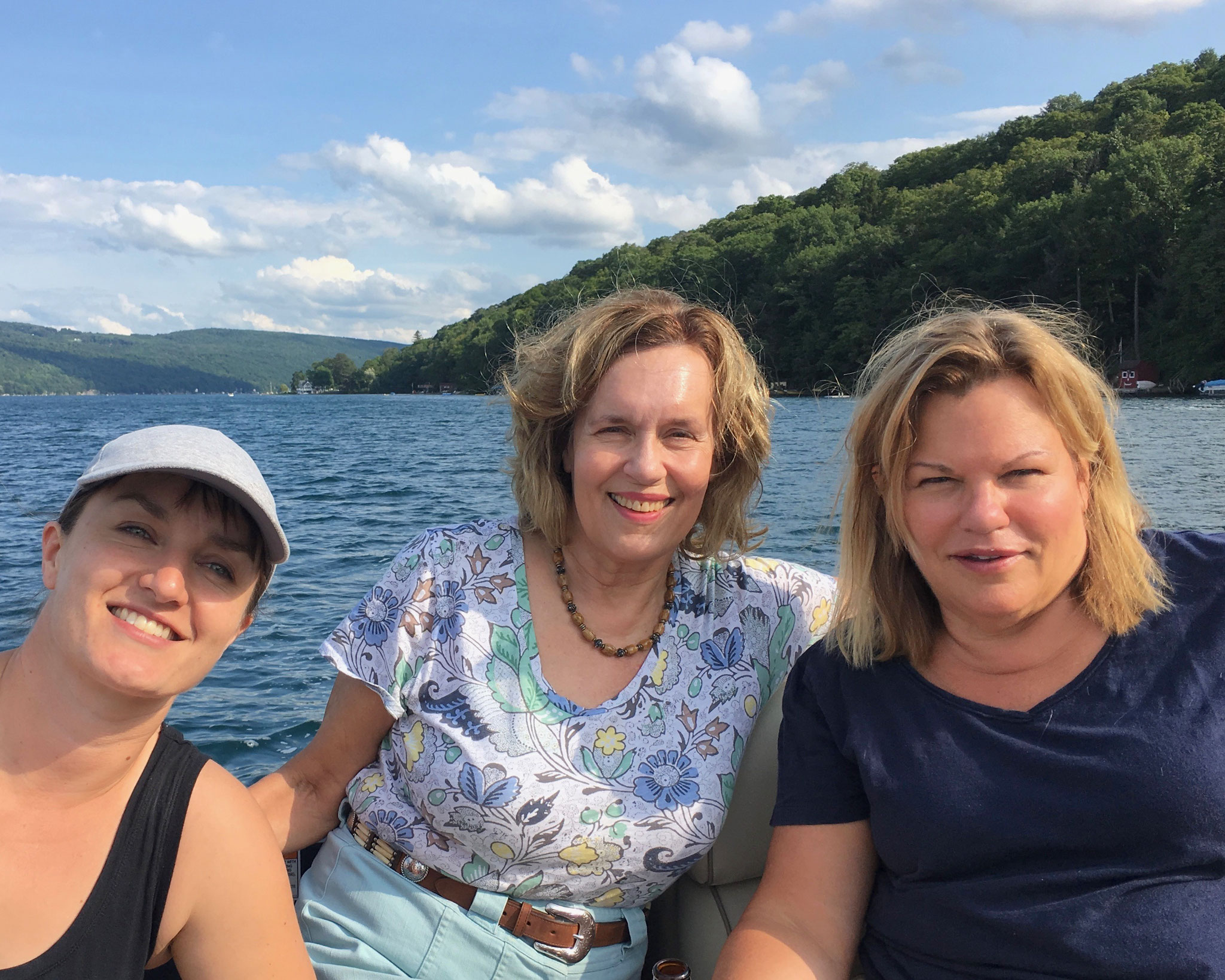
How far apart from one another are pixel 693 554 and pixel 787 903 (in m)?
0.90

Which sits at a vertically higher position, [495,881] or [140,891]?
[140,891]

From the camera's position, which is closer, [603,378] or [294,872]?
[603,378]

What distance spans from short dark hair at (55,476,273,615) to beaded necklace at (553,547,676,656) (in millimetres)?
878

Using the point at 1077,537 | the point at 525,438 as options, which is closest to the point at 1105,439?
the point at 1077,537

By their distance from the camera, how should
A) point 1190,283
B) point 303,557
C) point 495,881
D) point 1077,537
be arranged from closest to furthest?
point 1077,537, point 495,881, point 303,557, point 1190,283

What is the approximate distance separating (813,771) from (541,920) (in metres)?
0.67

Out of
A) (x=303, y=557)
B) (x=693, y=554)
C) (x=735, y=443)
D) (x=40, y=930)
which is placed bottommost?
(x=303, y=557)

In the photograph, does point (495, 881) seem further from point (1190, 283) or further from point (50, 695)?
point (1190, 283)

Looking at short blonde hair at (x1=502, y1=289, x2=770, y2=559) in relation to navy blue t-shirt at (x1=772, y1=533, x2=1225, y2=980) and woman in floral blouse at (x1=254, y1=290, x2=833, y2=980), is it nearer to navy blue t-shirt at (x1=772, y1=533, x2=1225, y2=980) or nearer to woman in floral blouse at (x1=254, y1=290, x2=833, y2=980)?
woman in floral blouse at (x1=254, y1=290, x2=833, y2=980)

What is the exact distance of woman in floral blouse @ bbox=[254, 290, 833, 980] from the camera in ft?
7.00

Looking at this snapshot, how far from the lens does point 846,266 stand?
72062 millimetres

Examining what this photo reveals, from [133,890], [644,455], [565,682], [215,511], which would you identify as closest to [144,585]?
[215,511]

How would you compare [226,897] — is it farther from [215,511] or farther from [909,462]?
[909,462]

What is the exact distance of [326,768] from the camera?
2.38 meters
